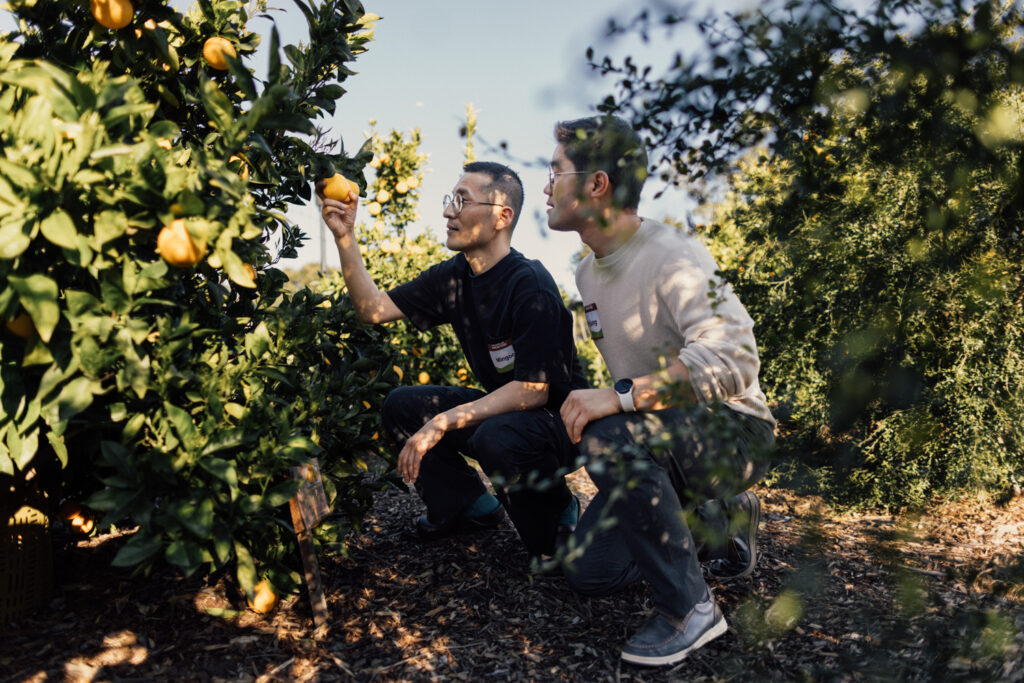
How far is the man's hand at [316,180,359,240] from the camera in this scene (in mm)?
2418

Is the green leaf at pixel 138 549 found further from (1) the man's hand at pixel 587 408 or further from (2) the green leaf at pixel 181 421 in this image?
(1) the man's hand at pixel 587 408

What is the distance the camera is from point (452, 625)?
235 centimetres

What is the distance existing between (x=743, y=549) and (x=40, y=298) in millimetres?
2230

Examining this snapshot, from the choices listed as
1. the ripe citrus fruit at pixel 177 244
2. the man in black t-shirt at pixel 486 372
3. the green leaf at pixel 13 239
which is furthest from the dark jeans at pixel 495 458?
the green leaf at pixel 13 239

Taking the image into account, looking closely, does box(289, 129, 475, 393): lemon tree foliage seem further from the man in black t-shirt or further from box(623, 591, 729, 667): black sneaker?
box(623, 591, 729, 667): black sneaker

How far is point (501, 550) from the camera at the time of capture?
280 cm

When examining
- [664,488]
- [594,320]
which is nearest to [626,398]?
[664,488]

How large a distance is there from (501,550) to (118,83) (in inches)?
79.2

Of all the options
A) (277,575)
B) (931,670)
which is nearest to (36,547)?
(277,575)

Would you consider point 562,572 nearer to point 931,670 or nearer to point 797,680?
point 797,680

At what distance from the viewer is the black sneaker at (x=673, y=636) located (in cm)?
204

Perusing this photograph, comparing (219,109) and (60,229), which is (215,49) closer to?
(219,109)

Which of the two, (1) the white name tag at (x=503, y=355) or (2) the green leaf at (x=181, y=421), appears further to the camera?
(1) the white name tag at (x=503, y=355)

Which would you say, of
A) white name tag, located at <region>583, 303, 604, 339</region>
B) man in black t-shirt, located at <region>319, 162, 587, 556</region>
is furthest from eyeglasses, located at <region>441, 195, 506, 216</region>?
white name tag, located at <region>583, 303, 604, 339</region>
